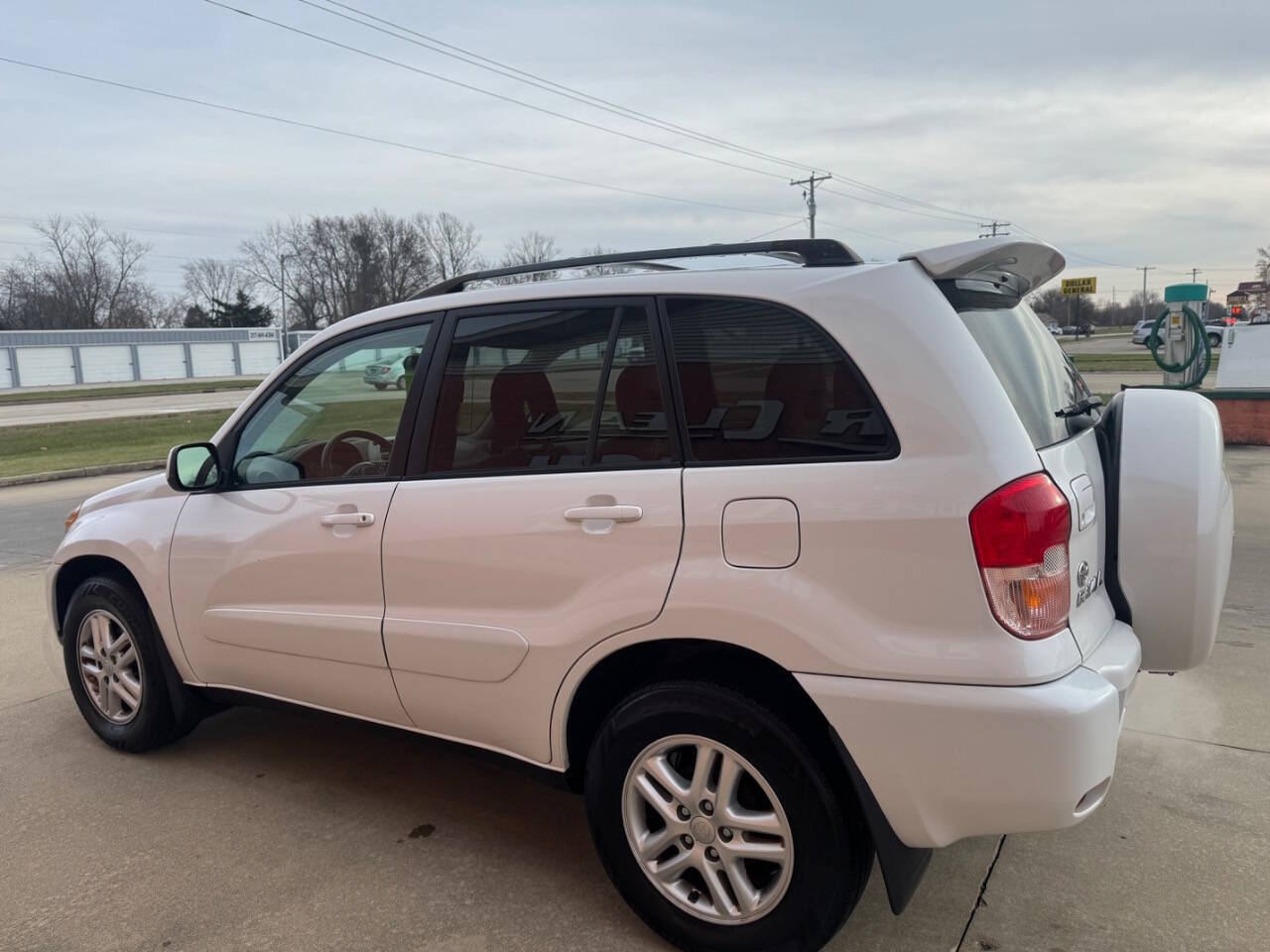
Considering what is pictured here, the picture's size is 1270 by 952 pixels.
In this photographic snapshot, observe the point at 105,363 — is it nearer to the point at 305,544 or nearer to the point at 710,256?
the point at 305,544

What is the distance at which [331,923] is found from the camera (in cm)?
281

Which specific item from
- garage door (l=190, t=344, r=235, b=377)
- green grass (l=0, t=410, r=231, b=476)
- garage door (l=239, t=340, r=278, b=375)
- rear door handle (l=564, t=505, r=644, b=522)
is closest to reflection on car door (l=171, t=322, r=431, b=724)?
rear door handle (l=564, t=505, r=644, b=522)

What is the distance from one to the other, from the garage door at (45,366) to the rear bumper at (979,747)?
69.8 metres

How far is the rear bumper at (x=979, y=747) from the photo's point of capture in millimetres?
2139

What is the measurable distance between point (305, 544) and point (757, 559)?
5.46 ft

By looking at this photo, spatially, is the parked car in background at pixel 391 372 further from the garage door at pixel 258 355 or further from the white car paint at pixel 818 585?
the garage door at pixel 258 355

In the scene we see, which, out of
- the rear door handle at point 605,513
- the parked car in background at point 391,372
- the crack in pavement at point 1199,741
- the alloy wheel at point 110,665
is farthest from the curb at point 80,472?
the crack in pavement at point 1199,741

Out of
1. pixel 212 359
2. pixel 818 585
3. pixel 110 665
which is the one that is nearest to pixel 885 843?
pixel 818 585

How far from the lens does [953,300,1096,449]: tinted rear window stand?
2.48 meters

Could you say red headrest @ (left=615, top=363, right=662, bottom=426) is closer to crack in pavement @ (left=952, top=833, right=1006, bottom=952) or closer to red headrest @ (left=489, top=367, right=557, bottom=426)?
red headrest @ (left=489, top=367, right=557, bottom=426)

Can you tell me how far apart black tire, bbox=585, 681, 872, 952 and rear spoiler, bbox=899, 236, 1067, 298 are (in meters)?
1.22

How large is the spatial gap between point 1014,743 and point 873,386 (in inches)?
34.1

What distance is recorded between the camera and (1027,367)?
2.68 meters

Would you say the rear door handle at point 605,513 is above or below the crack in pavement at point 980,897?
above
